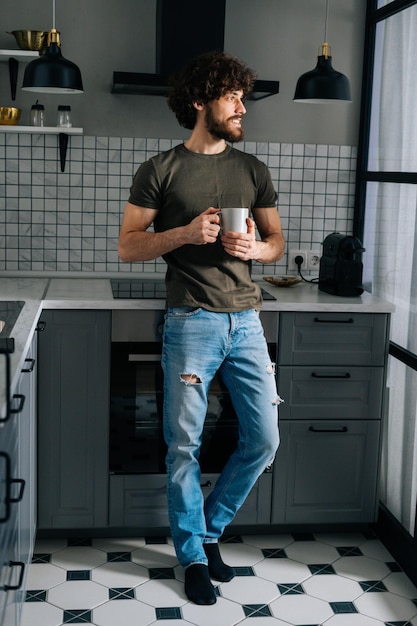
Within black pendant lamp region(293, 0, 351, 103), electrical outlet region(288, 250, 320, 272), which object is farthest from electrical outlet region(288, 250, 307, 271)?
black pendant lamp region(293, 0, 351, 103)

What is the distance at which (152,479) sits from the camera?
326 centimetres

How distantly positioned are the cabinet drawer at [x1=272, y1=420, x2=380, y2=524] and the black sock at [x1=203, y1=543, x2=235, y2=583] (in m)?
0.36

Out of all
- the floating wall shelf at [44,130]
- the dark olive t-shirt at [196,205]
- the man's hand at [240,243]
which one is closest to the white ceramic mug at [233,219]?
the man's hand at [240,243]

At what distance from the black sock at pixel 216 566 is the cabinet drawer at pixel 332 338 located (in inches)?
28.2

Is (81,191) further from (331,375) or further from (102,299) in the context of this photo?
(331,375)

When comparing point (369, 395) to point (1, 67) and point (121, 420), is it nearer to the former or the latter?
point (121, 420)

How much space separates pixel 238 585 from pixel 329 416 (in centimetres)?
72

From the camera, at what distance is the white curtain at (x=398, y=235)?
3.25 metres

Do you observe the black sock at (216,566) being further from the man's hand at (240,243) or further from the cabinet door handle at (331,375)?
the man's hand at (240,243)

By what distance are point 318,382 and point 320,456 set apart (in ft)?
0.96

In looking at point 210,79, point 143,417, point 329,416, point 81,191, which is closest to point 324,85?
point 210,79

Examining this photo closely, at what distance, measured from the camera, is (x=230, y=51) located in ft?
12.1

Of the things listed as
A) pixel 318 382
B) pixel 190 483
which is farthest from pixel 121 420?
pixel 318 382

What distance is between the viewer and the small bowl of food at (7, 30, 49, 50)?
11.1 feet
